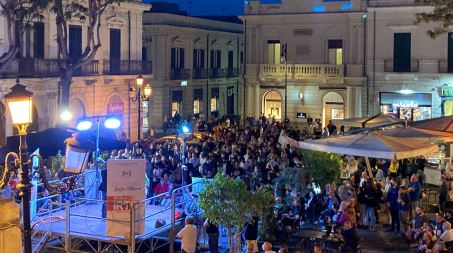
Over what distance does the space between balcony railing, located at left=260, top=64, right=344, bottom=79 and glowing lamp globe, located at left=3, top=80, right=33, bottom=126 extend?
31.7 m

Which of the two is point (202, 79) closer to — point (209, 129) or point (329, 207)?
point (209, 129)

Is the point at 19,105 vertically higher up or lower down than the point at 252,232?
higher up

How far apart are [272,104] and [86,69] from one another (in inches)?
541

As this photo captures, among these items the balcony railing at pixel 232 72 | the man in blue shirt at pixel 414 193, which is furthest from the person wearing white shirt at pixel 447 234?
the balcony railing at pixel 232 72

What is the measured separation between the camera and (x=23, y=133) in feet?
36.2

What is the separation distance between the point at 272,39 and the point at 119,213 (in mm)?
29810

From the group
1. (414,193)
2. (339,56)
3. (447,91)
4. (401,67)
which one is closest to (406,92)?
(401,67)

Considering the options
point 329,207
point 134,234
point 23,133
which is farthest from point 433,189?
point 23,133

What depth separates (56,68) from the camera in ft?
110

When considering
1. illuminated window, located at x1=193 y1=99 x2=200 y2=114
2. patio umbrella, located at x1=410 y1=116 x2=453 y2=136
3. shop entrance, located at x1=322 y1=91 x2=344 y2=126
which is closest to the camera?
patio umbrella, located at x1=410 y1=116 x2=453 y2=136

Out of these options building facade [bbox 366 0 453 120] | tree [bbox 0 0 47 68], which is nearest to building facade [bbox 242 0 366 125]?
building facade [bbox 366 0 453 120]

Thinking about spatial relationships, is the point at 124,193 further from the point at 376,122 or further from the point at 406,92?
the point at 406,92

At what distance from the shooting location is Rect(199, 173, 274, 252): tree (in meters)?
15.2

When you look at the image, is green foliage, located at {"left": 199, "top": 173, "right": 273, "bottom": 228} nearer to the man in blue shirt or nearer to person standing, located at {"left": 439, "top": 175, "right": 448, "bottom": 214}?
the man in blue shirt
